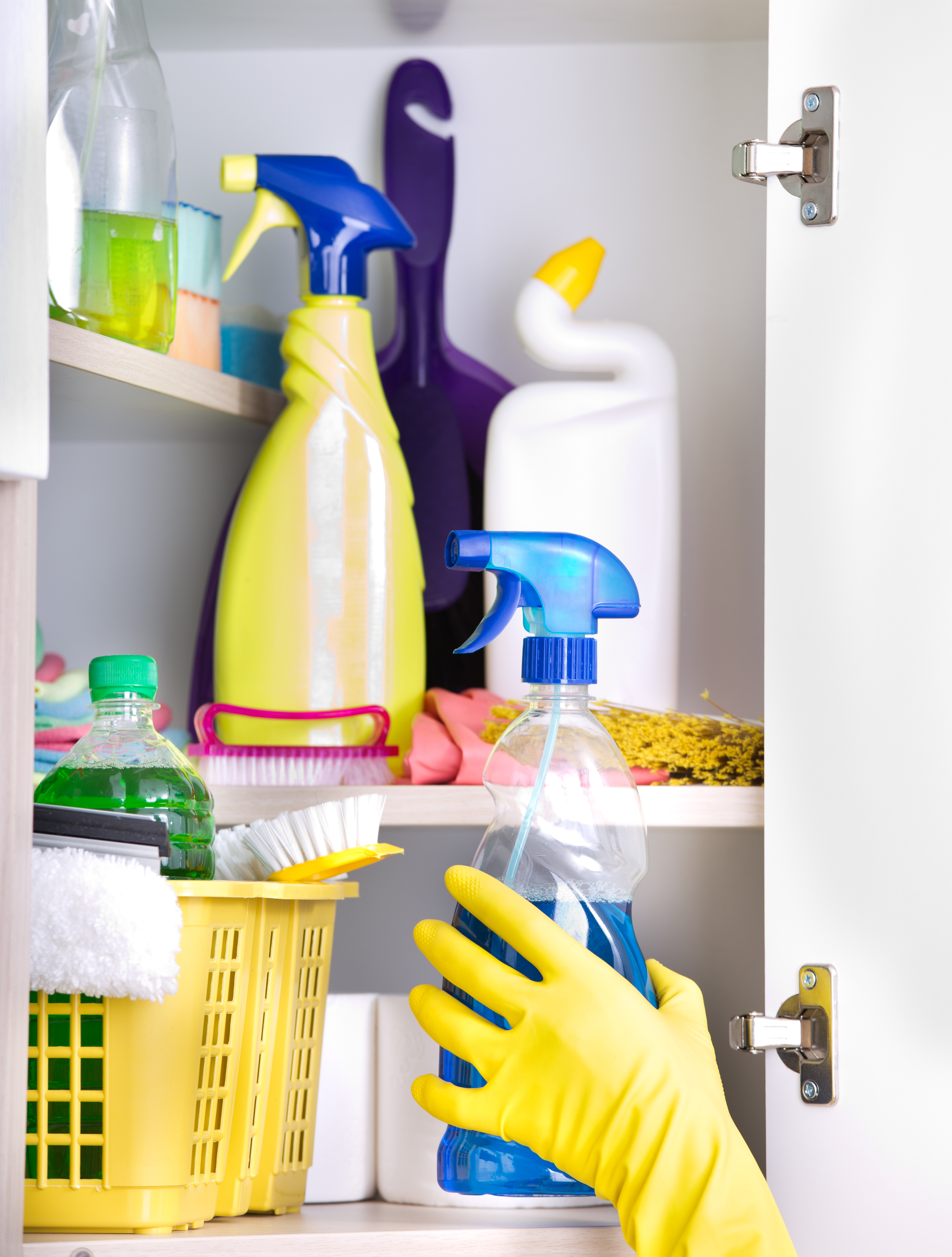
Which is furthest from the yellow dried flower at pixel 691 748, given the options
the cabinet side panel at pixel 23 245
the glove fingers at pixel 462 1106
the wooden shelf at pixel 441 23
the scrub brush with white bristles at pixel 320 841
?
the wooden shelf at pixel 441 23

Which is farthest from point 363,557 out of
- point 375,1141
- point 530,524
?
point 375,1141

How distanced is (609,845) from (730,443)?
379 mm

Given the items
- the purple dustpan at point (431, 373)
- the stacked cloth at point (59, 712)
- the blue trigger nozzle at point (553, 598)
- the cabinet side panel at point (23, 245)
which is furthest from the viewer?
the purple dustpan at point (431, 373)

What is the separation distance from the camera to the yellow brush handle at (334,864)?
603mm

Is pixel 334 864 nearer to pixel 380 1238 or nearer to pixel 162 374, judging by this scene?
pixel 380 1238

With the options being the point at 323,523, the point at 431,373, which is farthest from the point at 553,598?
the point at 431,373

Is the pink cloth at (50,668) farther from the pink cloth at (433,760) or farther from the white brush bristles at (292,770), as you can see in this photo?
the pink cloth at (433,760)

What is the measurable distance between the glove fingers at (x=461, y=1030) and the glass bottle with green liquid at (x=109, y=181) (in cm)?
42

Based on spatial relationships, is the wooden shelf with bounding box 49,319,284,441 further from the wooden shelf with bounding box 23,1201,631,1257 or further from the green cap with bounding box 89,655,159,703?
the wooden shelf with bounding box 23,1201,631,1257

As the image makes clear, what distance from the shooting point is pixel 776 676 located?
2.08ft

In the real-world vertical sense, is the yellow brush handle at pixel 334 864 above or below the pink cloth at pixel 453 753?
below

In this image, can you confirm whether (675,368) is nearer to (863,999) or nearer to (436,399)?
(436,399)

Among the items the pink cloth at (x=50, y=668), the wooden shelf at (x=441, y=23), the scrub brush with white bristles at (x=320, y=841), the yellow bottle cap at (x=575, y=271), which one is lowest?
the scrub brush with white bristles at (x=320, y=841)

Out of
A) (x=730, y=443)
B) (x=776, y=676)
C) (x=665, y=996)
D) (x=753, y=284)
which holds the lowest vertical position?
(x=665, y=996)
